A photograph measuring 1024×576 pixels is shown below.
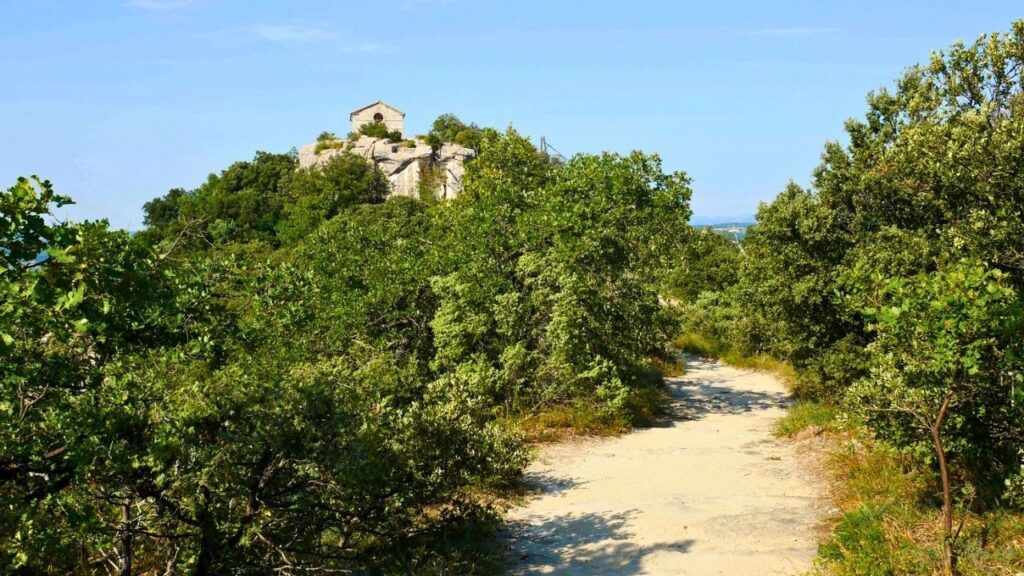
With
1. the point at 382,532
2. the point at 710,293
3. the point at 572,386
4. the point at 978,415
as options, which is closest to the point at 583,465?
the point at 572,386

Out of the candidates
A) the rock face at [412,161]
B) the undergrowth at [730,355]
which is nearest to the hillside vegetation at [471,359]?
the undergrowth at [730,355]

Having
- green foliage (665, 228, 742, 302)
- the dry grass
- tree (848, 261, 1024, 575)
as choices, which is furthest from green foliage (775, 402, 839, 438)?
green foliage (665, 228, 742, 302)

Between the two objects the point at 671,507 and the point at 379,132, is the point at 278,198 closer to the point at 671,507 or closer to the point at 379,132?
the point at 379,132

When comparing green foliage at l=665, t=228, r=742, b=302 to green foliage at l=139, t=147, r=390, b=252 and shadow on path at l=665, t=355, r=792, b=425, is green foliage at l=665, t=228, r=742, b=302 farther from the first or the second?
green foliage at l=139, t=147, r=390, b=252

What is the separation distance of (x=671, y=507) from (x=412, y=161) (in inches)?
2214

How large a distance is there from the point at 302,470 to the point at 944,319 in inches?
231

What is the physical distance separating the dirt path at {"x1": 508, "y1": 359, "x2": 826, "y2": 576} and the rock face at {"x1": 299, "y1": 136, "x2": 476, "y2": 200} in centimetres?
4780

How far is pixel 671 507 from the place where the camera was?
1127 centimetres

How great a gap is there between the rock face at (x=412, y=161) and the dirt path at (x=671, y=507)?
157 feet

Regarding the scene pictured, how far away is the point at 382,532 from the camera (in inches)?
351

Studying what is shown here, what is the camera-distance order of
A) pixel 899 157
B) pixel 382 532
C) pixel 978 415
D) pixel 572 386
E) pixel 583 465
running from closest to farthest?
1. pixel 978 415
2. pixel 382 532
3. pixel 899 157
4. pixel 583 465
5. pixel 572 386

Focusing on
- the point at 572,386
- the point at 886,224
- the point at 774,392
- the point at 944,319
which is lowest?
the point at 774,392

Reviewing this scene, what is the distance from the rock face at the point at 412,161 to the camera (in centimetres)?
6353

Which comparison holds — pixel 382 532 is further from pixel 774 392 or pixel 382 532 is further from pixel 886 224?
pixel 774 392
